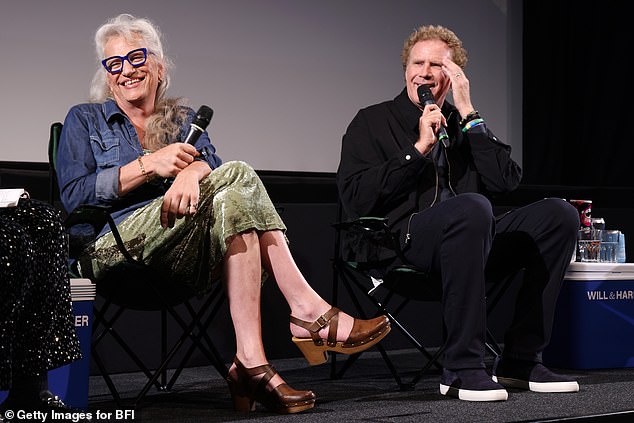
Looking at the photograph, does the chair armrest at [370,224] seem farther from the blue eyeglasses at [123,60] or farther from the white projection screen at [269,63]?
the white projection screen at [269,63]

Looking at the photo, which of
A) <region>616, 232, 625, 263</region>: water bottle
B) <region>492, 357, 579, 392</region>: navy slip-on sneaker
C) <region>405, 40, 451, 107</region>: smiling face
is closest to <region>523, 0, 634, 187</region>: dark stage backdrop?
<region>616, 232, 625, 263</region>: water bottle

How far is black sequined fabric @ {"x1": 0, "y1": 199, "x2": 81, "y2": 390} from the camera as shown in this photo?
209 centimetres

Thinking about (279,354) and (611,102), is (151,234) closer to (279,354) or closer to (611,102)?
(279,354)

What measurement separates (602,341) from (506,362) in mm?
627

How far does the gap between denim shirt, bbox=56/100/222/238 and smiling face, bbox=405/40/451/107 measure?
2.57ft

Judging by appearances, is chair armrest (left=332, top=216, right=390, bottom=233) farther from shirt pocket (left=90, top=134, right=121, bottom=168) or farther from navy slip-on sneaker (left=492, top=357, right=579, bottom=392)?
shirt pocket (left=90, top=134, right=121, bottom=168)

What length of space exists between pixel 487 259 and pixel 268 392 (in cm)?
87

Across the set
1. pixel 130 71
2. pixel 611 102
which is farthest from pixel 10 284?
pixel 611 102

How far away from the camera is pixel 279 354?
157 inches

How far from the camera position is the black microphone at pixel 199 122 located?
8.50 ft

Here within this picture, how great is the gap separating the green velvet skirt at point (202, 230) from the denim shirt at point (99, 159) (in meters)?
0.10

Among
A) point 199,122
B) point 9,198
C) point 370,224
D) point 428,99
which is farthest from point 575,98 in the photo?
point 9,198

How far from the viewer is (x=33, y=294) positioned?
2.17 metres
